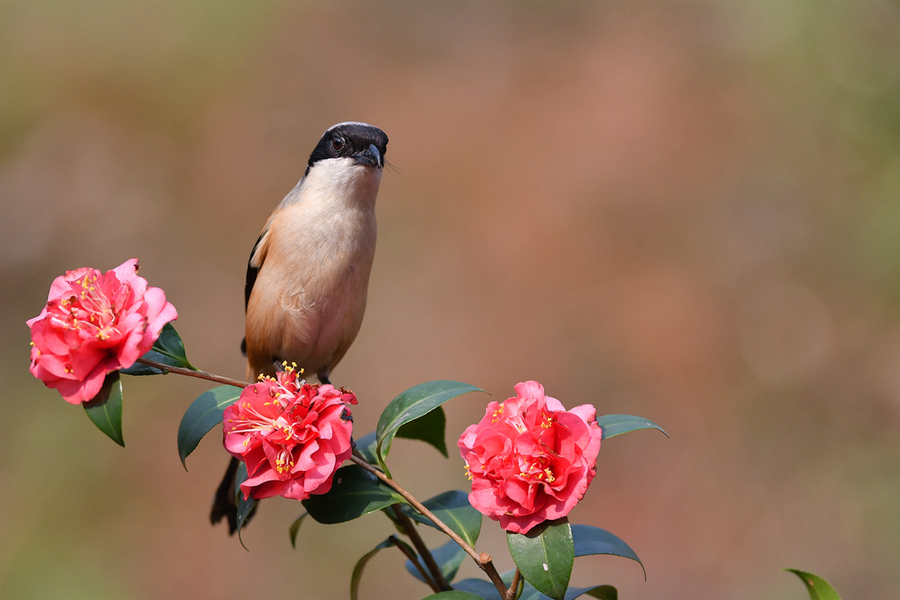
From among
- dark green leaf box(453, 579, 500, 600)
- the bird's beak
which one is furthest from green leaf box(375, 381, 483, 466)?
the bird's beak

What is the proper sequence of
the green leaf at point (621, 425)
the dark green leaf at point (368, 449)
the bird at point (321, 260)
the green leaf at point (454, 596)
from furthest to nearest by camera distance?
the bird at point (321, 260) → the dark green leaf at point (368, 449) → the green leaf at point (621, 425) → the green leaf at point (454, 596)

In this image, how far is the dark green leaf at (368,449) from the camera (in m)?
2.05

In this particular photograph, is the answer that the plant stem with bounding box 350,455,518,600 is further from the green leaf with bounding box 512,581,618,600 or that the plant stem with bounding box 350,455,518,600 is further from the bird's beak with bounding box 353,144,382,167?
the bird's beak with bounding box 353,144,382,167

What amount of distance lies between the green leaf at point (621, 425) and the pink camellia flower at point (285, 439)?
66 centimetres

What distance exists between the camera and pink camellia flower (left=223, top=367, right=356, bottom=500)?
63.8 inches

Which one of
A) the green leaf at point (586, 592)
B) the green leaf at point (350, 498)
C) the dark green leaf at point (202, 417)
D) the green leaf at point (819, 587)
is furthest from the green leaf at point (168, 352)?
the green leaf at point (819, 587)

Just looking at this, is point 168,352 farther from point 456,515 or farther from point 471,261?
point 471,261

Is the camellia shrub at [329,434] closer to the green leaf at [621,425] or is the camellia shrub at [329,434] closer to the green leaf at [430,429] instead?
the green leaf at [621,425]

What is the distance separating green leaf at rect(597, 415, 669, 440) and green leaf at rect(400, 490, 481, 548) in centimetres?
41

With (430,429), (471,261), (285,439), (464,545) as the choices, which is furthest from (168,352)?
(471,261)

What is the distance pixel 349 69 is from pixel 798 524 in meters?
6.69

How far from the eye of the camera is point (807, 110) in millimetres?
7148

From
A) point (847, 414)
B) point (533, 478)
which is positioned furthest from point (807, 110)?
point (533, 478)

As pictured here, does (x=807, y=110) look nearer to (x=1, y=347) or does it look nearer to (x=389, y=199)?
(x=389, y=199)
